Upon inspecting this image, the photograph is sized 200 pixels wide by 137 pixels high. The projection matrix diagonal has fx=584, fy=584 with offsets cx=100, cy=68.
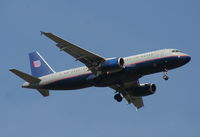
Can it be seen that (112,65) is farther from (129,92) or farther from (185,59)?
(129,92)

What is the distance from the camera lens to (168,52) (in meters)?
67.2

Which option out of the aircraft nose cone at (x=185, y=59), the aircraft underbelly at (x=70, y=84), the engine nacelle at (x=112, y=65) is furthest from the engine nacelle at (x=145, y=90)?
the aircraft nose cone at (x=185, y=59)

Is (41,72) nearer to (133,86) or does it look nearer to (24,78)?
(24,78)

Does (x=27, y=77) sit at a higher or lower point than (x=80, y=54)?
lower

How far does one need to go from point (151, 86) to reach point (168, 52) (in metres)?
9.27

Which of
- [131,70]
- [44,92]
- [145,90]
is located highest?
[131,70]

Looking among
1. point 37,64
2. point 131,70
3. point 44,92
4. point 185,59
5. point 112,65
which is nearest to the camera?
point 112,65

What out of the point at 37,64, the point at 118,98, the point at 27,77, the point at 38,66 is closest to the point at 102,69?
the point at 118,98

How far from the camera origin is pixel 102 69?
67.4 m

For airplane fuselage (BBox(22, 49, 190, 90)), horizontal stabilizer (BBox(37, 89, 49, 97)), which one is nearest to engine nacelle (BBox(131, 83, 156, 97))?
airplane fuselage (BBox(22, 49, 190, 90))

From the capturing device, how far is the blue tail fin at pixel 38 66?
76812 millimetres

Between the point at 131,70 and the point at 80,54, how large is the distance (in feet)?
20.5

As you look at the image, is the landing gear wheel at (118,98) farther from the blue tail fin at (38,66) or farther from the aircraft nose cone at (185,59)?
the aircraft nose cone at (185,59)

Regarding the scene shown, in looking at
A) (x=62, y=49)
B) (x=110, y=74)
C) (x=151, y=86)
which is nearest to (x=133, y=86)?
(x=151, y=86)
